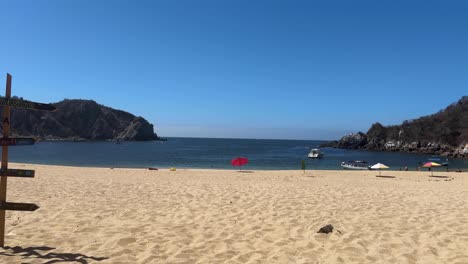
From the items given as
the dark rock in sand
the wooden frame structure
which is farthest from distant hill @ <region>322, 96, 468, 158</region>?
the wooden frame structure

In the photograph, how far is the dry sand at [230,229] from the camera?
6.24 meters

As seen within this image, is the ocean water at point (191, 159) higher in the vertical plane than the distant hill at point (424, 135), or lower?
lower

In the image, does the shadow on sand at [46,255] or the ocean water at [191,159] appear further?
the ocean water at [191,159]

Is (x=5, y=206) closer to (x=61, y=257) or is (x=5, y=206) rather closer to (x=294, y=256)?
(x=61, y=257)

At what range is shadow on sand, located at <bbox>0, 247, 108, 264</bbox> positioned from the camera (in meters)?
5.86

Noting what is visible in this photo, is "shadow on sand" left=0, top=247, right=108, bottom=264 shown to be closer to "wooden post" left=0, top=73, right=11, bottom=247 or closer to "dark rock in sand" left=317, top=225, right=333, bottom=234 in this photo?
"wooden post" left=0, top=73, right=11, bottom=247

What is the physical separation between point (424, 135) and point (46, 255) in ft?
428

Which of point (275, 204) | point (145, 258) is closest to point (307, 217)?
point (275, 204)

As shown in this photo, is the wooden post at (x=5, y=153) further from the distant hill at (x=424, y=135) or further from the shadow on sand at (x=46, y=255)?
the distant hill at (x=424, y=135)

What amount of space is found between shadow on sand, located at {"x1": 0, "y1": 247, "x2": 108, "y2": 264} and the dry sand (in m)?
0.02

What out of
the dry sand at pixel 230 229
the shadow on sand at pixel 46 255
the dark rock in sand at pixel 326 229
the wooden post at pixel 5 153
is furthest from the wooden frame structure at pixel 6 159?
the dark rock in sand at pixel 326 229

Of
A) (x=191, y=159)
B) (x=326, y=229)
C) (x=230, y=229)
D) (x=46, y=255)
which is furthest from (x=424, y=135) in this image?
(x=46, y=255)

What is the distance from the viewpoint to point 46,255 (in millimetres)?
6039

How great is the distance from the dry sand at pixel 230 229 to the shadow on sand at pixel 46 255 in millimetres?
17
